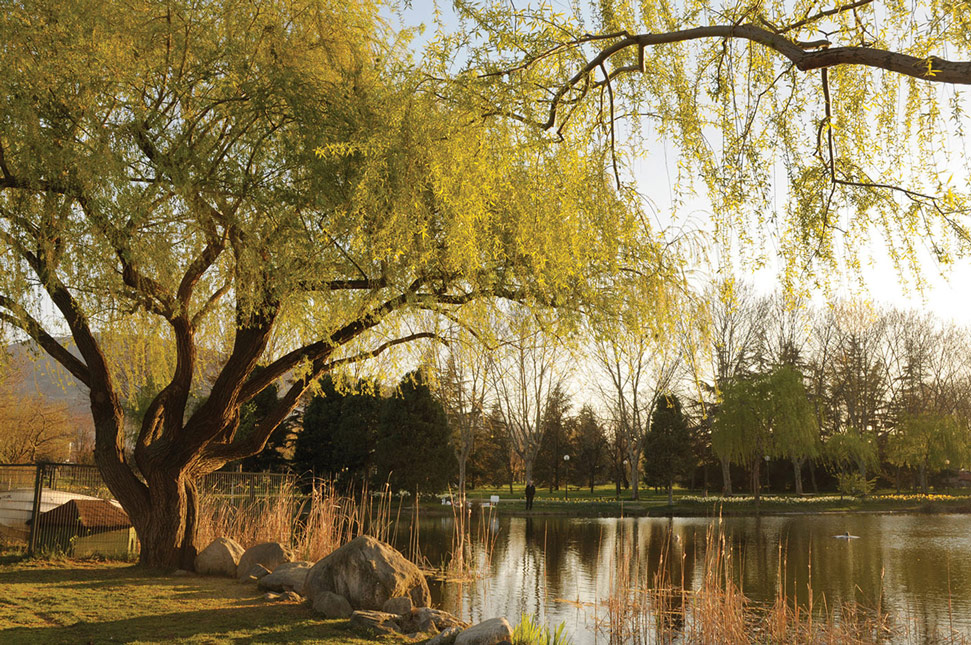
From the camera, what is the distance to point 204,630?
5.70 m

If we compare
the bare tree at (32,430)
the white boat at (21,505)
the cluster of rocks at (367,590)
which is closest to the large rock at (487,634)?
the cluster of rocks at (367,590)

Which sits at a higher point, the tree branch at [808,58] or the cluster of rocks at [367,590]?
the tree branch at [808,58]

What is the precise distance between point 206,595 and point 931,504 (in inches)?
1146

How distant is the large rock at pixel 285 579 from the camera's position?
7578mm

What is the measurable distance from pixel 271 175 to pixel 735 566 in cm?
1070

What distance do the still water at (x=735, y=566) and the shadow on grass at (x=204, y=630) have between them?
2.37 meters

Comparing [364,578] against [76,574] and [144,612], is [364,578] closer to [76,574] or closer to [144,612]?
[144,612]

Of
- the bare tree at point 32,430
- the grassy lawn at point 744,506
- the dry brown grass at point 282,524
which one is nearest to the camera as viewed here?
the dry brown grass at point 282,524

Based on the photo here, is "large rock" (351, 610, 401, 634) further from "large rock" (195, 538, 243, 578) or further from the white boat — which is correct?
the white boat

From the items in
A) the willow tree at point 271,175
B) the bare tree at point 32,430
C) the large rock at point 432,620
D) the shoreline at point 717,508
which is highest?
the willow tree at point 271,175

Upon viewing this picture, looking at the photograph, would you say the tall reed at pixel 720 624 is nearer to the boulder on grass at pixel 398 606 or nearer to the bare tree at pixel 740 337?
the boulder on grass at pixel 398 606

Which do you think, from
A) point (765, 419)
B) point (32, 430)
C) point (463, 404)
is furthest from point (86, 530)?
point (765, 419)

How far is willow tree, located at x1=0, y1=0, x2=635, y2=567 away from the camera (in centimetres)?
527

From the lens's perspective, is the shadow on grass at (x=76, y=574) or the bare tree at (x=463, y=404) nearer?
the shadow on grass at (x=76, y=574)
